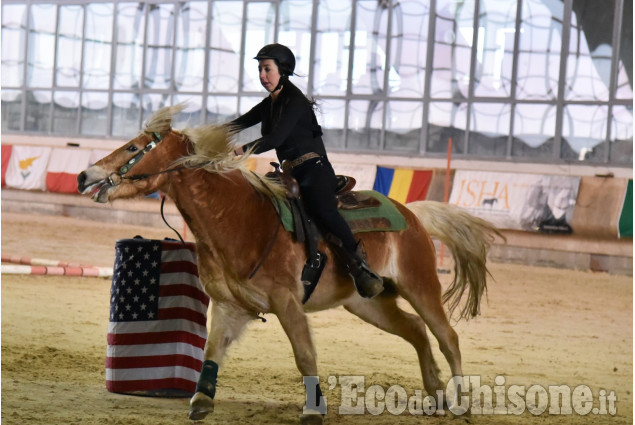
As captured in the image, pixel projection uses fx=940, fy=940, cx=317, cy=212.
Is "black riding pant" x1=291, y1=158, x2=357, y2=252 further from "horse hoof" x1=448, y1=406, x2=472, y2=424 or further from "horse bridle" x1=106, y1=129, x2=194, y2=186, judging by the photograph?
"horse hoof" x1=448, y1=406, x2=472, y2=424

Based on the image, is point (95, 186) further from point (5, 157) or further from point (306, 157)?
point (5, 157)

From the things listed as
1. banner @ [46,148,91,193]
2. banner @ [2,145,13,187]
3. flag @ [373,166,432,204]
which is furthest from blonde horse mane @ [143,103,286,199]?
banner @ [2,145,13,187]

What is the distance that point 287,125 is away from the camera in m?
6.06

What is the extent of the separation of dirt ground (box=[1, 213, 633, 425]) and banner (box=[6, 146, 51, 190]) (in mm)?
11984

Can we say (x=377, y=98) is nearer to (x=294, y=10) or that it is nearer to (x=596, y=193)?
(x=294, y=10)

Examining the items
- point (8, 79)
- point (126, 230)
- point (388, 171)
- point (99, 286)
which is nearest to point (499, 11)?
point (388, 171)

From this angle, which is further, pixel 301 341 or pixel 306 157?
pixel 306 157

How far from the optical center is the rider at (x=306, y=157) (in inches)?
243

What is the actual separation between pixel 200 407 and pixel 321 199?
1554 millimetres

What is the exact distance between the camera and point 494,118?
76.3 ft

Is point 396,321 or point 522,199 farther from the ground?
point 522,199

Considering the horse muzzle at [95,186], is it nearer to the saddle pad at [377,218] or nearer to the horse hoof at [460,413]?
the saddle pad at [377,218]

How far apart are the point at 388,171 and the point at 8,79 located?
48.0 feet

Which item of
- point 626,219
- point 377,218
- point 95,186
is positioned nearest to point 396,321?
point 377,218
